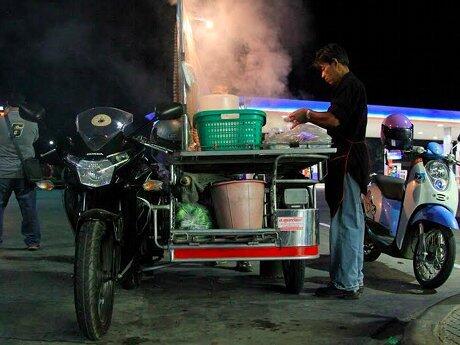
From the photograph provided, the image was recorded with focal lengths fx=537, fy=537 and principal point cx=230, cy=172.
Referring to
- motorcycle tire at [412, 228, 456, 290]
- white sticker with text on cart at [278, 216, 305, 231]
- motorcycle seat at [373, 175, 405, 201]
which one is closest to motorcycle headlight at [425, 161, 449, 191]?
motorcycle seat at [373, 175, 405, 201]

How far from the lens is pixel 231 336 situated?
3.70 meters

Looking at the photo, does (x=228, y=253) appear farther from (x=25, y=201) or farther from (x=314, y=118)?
(x=25, y=201)

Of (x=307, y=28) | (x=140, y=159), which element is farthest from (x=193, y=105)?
(x=307, y=28)

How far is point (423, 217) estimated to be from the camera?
5.23 metres

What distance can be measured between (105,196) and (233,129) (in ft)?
3.61

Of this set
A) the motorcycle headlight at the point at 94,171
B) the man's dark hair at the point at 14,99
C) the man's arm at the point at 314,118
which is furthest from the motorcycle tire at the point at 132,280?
the man's dark hair at the point at 14,99

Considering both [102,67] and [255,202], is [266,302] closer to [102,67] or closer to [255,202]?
[255,202]

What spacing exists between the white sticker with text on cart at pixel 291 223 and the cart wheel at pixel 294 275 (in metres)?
0.69

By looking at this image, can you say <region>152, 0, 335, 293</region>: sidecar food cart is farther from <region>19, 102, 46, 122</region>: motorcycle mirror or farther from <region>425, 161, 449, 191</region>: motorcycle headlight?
<region>425, 161, 449, 191</region>: motorcycle headlight

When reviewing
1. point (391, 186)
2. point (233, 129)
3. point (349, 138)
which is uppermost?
point (233, 129)

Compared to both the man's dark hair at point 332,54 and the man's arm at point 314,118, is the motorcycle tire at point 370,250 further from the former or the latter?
the man's dark hair at point 332,54

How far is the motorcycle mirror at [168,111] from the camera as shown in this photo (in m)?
4.00

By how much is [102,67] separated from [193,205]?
1667 inches

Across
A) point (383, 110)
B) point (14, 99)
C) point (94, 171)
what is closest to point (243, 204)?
point (94, 171)
